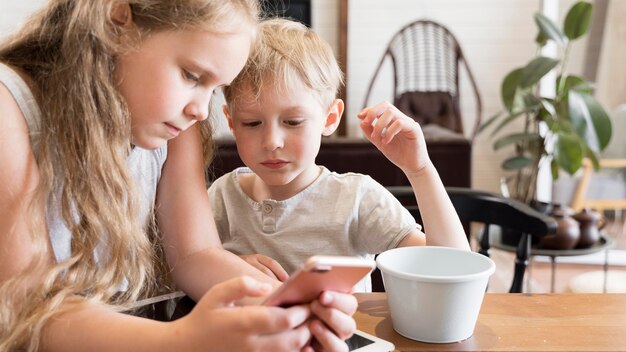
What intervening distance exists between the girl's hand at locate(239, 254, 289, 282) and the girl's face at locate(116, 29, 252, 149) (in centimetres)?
28

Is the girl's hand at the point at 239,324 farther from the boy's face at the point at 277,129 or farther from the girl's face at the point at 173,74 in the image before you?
the boy's face at the point at 277,129

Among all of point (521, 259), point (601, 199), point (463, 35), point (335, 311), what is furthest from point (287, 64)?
point (463, 35)

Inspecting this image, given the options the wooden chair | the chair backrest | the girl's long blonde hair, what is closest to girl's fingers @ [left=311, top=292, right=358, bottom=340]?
the girl's long blonde hair

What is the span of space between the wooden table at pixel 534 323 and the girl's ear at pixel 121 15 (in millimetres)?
488

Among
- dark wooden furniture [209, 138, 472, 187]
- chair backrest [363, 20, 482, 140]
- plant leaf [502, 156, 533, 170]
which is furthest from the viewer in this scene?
chair backrest [363, 20, 482, 140]

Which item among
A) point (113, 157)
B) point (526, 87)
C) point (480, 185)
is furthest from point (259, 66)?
point (480, 185)

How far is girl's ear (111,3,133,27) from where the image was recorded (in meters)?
0.92

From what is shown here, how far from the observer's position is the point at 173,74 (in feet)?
2.92

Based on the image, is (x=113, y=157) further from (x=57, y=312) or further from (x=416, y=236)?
(x=416, y=236)

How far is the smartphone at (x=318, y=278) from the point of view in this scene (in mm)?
639

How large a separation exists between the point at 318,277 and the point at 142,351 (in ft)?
0.70

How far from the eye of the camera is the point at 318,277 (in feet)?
2.19

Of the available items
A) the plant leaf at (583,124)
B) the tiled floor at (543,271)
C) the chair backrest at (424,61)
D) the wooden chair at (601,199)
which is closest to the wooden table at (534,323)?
the tiled floor at (543,271)

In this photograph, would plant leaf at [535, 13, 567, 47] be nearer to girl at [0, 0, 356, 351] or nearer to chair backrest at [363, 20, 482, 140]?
chair backrest at [363, 20, 482, 140]
